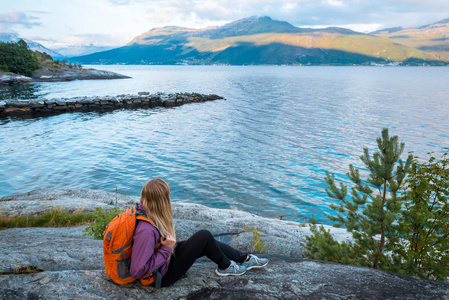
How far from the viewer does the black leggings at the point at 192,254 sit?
510 cm

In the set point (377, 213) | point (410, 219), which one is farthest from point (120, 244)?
point (410, 219)

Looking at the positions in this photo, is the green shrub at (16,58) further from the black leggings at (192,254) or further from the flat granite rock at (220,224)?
the black leggings at (192,254)

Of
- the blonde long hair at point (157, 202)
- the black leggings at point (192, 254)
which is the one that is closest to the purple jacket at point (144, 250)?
the blonde long hair at point (157, 202)

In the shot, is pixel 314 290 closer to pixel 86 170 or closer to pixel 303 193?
pixel 303 193

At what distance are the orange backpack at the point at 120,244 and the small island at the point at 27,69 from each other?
8510 centimetres

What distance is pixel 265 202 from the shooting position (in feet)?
52.7

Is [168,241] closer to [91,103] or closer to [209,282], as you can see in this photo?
[209,282]

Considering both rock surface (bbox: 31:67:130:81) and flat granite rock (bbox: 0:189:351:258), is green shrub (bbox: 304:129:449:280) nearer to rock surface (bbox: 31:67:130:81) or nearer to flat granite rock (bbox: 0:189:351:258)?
flat granite rock (bbox: 0:189:351:258)

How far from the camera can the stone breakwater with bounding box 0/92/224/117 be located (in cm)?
4106

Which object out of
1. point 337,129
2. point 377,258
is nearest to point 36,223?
point 377,258

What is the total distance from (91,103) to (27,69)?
51.2m

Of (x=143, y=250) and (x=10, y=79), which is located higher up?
(x=10, y=79)

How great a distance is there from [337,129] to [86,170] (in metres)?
25.8

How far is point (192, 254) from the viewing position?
17.4 feet
